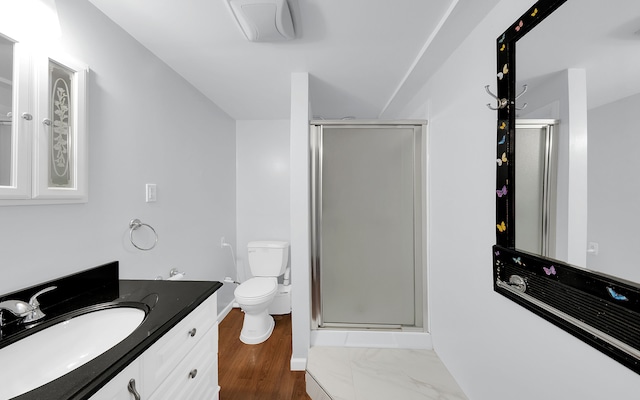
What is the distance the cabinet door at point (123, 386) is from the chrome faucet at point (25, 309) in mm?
497

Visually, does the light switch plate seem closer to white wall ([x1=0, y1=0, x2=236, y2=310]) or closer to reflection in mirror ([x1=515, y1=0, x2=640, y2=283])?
white wall ([x1=0, y1=0, x2=236, y2=310])

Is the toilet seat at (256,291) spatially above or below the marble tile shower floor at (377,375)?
above

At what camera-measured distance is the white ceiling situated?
1232 mm

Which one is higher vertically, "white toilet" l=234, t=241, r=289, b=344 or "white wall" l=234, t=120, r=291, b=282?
"white wall" l=234, t=120, r=291, b=282

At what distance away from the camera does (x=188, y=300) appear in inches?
40.4

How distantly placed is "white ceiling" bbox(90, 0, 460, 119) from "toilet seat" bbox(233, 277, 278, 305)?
6.03ft

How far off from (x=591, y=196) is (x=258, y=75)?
6.67 ft

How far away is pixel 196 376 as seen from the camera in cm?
105

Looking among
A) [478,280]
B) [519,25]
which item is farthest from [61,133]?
[478,280]

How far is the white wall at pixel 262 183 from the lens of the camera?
2.97 meters

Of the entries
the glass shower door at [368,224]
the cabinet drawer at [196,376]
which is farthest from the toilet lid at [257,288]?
the cabinet drawer at [196,376]

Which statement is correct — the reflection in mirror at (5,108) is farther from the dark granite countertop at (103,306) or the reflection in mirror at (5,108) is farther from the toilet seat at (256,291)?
the toilet seat at (256,291)

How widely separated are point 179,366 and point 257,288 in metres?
1.33

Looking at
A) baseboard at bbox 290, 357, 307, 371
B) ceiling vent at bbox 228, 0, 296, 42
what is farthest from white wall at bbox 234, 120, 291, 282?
ceiling vent at bbox 228, 0, 296, 42
